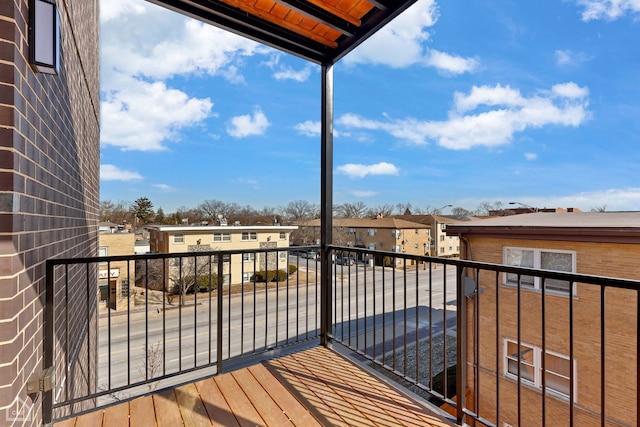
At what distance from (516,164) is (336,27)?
25129 millimetres

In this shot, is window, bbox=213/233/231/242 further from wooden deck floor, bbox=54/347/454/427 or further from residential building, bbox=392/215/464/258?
wooden deck floor, bbox=54/347/454/427

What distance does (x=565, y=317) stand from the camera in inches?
227

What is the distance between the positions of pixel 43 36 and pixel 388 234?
75.2 feet

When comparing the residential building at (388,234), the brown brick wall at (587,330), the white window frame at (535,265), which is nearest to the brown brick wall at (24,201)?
the brown brick wall at (587,330)

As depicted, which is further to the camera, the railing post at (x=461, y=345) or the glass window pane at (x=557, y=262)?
the glass window pane at (x=557, y=262)

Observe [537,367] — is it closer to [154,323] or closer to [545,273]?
[545,273]

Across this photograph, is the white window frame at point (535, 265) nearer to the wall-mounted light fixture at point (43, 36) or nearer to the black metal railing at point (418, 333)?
the black metal railing at point (418, 333)

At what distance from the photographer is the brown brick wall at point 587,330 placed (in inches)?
204

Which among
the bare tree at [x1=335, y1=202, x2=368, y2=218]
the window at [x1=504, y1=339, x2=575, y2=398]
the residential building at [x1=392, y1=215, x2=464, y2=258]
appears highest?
the bare tree at [x1=335, y1=202, x2=368, y2=218]

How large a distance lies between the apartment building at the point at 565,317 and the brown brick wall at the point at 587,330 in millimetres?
14

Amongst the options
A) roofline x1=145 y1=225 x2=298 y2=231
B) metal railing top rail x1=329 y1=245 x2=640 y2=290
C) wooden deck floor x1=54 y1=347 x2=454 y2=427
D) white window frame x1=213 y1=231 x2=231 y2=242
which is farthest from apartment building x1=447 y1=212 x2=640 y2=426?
white window frame x1=213 y1=231 x2=231 y2=242

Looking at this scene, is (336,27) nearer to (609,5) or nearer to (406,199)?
(609,5)

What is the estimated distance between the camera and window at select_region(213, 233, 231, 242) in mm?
16094

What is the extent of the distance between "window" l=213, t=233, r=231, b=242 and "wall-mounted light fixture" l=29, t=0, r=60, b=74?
50.7ft
